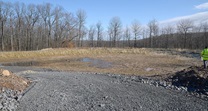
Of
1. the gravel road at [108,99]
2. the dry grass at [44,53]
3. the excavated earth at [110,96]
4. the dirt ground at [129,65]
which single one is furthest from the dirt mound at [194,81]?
the dry grass at [44,53]

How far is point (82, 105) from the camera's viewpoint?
28.9 feet

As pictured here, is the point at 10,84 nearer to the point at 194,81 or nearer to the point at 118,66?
the point at 194,81

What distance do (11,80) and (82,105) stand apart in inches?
222

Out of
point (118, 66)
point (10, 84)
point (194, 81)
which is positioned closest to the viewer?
point (10, 84)

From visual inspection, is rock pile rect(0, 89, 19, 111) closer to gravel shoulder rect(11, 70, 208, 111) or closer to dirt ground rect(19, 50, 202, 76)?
gravel shoulder rect(11, 70, 208, 111)

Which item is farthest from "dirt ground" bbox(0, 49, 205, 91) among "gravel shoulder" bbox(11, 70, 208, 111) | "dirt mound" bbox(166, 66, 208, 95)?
"dirt mound" bbox(166, 66, 208, 95)


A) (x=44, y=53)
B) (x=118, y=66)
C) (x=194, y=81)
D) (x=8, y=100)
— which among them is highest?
(x=44, y=53)

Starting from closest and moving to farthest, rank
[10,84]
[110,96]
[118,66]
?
[110,96] → [10,84] → [118,66]

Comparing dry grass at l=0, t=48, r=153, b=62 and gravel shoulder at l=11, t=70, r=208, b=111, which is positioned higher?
dry grass at l=0, t=48, r=153, b=62

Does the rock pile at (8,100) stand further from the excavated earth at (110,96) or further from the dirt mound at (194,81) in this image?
the dirt mound at (194,81)

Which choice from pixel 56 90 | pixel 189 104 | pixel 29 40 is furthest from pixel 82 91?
pixel 29 40

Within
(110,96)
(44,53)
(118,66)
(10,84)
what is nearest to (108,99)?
(110,96)

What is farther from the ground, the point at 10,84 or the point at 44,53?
the point at 44,53

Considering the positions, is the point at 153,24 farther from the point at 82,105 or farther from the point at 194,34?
the point at 82,105
